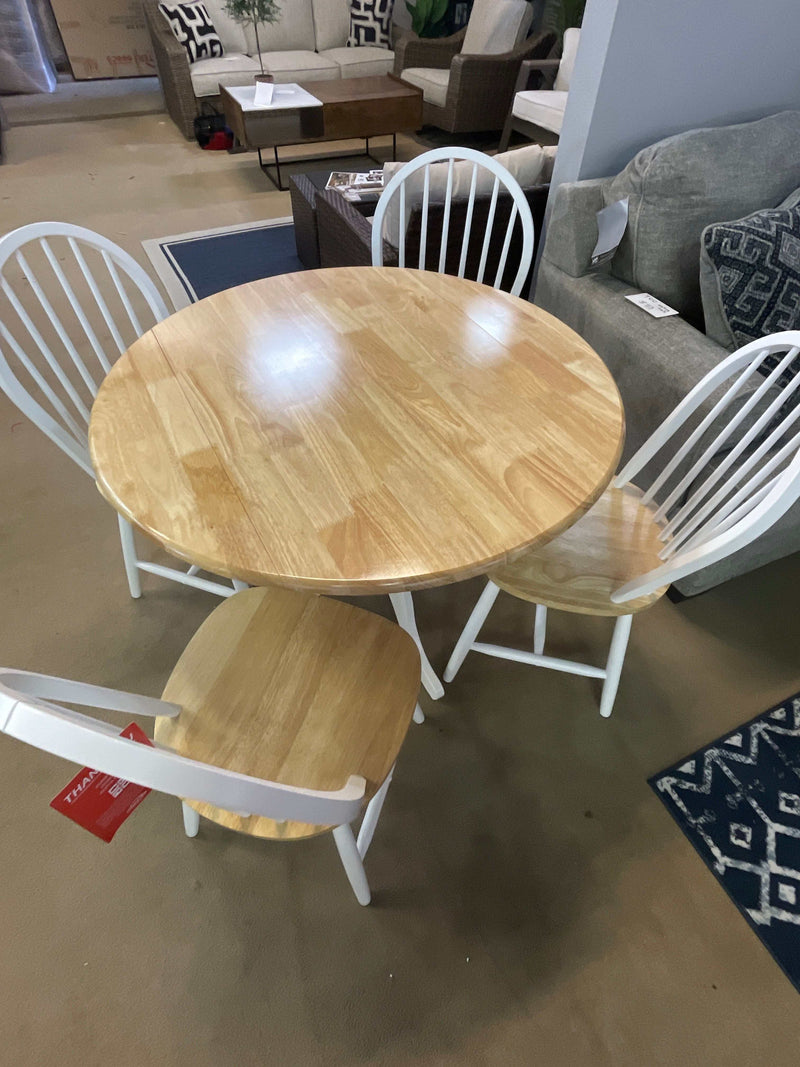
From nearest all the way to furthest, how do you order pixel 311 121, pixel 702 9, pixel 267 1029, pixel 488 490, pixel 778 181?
1. pixel 488 490
2. pixel 267 1029
3. pixel 702 9
4. pixel 778 181
5. pixel 311 121

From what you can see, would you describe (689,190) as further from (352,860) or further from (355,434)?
(352,860)

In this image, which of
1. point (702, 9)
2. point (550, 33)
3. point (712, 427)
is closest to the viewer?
point (712, 427)

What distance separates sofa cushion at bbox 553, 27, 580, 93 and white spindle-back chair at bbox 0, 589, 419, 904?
3812 mm

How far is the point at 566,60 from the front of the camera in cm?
365

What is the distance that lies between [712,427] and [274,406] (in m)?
1.03

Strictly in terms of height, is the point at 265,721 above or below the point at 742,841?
above

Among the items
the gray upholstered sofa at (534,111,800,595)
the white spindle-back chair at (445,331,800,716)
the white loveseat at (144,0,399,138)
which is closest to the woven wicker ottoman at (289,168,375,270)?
the gray upholstered sofa at (534,111,800,595)

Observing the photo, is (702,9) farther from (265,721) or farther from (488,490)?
(265,721)

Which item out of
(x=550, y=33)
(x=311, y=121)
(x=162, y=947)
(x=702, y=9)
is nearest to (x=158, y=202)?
(x=311, y=121)

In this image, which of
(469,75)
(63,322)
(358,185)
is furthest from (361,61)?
(63,322)

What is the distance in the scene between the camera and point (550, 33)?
13.2ft

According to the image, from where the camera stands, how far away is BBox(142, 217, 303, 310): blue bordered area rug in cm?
296

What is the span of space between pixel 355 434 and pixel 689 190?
1.35 m

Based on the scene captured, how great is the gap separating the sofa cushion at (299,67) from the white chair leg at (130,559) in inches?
153
